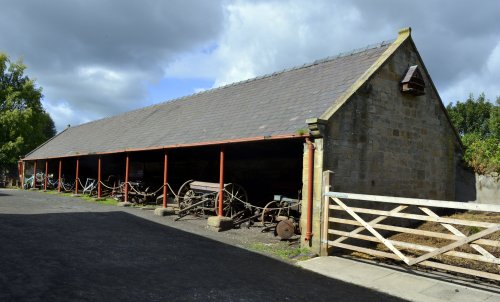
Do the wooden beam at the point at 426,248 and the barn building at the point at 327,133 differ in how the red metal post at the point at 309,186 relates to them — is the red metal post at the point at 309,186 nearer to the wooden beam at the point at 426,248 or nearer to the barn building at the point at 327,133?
the barn building at the point at 327,133

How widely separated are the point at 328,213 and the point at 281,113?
12.9 ft

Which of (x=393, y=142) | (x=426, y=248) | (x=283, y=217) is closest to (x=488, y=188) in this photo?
→ (x=393, y=142)

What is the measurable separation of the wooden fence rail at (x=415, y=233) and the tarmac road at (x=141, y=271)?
1246 millimetres

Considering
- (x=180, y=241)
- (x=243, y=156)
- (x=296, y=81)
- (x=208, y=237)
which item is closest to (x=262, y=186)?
(x=243, y=156)

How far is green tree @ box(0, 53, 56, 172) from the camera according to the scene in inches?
1537

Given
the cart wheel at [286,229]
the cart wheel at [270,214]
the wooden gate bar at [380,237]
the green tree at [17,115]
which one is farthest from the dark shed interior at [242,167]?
the green tree at [17,115]

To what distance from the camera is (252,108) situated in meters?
13.8

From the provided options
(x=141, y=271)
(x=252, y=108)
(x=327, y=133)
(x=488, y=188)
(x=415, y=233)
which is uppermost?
(x=252, y=108)

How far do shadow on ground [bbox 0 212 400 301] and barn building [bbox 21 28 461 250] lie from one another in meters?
2.25

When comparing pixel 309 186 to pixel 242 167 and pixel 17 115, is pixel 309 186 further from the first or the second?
pixel 17 115

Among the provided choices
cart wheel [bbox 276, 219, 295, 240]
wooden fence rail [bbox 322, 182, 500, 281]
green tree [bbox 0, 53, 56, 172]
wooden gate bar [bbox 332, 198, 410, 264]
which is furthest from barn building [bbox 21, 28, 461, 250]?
green tree [bbox 0, 53, 56, 172]

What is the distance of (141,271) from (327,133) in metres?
4.97

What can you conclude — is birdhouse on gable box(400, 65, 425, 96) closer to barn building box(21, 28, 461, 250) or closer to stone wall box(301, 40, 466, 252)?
barn building box(21, 28, 461, 250)

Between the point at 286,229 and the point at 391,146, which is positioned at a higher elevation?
the point at 391,146
